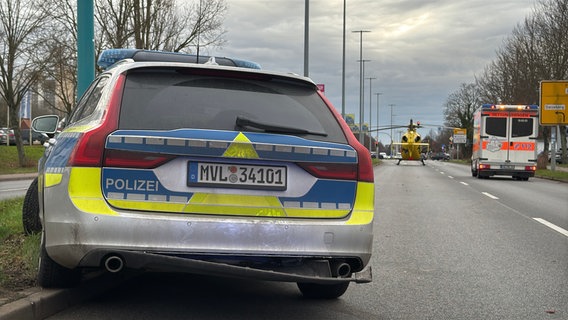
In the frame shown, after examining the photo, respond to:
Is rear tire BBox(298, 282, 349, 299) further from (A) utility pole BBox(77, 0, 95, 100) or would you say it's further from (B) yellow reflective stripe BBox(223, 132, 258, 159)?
(A) utility pole BBox(77, 0, 95, 100)

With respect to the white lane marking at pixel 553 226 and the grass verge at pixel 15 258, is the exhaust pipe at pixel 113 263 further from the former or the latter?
the white lane marking at pixel 553 226

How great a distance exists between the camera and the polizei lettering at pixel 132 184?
11.9 ft

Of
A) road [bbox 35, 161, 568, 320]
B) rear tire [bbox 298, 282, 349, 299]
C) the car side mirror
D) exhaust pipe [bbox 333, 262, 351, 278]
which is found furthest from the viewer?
the car side mirror

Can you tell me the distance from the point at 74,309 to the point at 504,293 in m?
3.52

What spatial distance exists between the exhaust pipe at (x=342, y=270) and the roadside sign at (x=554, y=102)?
2891cm

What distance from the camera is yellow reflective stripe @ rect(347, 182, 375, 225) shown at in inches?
157

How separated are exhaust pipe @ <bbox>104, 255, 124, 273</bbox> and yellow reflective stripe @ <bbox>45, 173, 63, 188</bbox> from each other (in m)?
0.59

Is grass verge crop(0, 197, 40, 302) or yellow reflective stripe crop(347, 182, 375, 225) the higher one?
yellow reflective stripe crop(347, 182, 375, 225)

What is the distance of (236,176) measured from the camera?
3740 millimetres

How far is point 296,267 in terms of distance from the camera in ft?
12.8

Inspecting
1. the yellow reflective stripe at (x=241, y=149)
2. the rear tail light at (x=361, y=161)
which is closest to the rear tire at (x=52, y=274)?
the yellow reflective stripe at (x=241, y=149)

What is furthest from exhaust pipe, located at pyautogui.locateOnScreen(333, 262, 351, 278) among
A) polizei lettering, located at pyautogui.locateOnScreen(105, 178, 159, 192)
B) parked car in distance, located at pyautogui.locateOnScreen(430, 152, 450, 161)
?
parked car in distance, located at pyautogui.locateOnScreen(430, 152, 450, 161)

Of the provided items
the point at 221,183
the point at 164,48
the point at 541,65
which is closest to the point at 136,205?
the point at 221,183

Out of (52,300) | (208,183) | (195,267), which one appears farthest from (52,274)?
(208,183)
